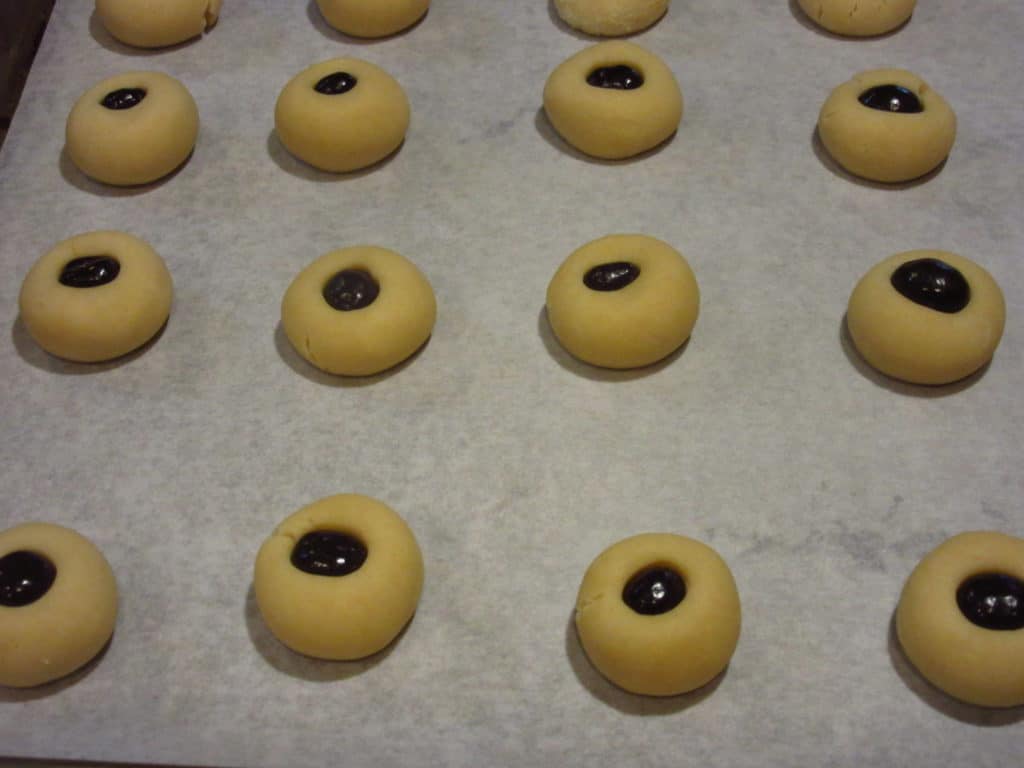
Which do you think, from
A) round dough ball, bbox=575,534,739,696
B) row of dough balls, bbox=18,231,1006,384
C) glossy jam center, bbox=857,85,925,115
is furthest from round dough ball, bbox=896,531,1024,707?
glossy jam center, bbox=857,85,925,115

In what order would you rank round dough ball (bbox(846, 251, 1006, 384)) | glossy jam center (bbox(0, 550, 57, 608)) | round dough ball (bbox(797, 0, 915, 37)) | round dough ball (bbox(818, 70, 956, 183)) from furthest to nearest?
round dough ball (bbox(797, 0, 915, 37)) < round dough ball (bbox(818, 70, 956, 183)) < round dough ball (bbox(846, 251, 1006, 384)) < glossy jam center (bbox(0, 550, 57, 608))

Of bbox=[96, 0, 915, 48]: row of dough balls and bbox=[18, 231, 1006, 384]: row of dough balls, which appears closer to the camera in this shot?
bbox=[18, 231, 1006, 384]: row of dough balls

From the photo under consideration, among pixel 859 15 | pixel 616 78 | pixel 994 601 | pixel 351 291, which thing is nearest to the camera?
pixel 994 601

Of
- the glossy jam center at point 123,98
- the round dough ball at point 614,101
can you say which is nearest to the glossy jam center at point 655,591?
the round dough ball at point 614,101

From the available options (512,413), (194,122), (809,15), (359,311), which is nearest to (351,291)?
(359,311)

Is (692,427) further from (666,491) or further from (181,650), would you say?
(181,650)

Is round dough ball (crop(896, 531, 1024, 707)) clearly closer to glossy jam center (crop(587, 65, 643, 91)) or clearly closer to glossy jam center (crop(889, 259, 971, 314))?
glossy jam center (crop(889, 259, 971, 314))

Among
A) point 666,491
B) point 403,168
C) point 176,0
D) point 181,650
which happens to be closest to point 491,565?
point 666,491

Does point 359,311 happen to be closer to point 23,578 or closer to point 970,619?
point 23,578
